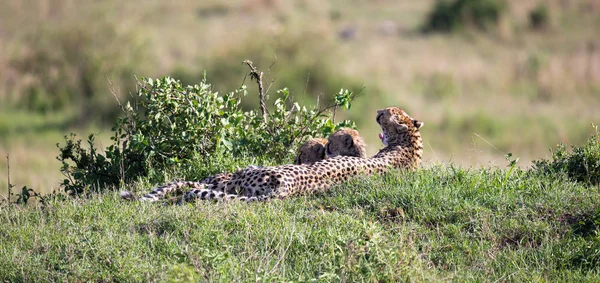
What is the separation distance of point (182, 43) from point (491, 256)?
2257 cm

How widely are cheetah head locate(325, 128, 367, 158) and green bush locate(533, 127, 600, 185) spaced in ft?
5.36

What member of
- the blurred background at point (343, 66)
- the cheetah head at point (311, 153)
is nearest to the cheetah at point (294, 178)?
the cheetah head at point (311, 153)

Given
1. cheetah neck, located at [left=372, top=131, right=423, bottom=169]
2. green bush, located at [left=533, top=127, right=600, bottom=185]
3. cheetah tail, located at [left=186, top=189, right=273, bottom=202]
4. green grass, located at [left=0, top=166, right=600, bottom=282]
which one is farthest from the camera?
cheetah neck, located at [left=372, top=131, right=423, bottom=169]

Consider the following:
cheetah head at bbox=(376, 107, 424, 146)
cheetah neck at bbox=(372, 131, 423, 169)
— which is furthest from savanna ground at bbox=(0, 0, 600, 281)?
cheetah head at bbox=(376, 107, 424, 146)

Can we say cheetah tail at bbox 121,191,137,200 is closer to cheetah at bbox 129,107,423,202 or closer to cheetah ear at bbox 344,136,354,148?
cheetah at bbox 129,107,423,202

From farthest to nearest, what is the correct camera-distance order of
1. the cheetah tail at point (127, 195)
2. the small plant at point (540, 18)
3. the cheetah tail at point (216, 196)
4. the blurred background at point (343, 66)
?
the small plant at point (540, 18) → the blurred background at point (343, 66) → the cheetah tail at point (127, 195) → the cheetah tail at point (216, 196)

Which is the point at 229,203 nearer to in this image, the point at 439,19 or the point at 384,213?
the point at 384,213

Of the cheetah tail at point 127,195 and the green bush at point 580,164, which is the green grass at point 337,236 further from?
the green bush at point 580,164

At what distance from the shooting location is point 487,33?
1133 inches

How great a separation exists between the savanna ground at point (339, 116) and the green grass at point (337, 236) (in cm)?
2

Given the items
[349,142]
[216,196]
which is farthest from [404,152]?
[216,196]

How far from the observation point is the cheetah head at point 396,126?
23.1ft

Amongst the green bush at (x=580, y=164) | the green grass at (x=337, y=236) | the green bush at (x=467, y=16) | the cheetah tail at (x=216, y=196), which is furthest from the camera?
the green bush at (x=467, y=16)

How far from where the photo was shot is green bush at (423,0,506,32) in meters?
29.1
